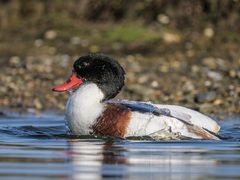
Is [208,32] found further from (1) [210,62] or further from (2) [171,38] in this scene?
(1) [210,62]

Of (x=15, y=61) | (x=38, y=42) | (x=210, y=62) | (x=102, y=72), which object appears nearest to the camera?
(x=102, y=72)

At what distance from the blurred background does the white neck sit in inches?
153

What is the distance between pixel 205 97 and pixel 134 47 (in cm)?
363

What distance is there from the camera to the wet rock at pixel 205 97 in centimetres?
1448

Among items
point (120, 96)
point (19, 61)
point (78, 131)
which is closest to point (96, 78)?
point (78, 131)

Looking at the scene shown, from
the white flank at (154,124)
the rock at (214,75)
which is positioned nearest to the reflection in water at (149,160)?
the white flank at (154,124)

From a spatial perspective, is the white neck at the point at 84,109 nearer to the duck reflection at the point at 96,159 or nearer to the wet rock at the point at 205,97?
the duck reflection at the point at 96,159

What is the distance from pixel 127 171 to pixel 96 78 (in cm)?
338

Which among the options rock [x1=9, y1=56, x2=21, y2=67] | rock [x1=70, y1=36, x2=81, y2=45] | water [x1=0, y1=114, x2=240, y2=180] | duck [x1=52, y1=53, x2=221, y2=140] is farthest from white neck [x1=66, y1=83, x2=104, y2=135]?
rock [x1=70, y1=36, x2=81, y2=45]

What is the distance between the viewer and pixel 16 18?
1967 centimetres

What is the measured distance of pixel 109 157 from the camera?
8.38 metres

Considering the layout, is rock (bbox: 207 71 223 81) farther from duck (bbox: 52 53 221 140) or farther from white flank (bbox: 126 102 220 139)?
white flank (bbox: 126 102 220 139)

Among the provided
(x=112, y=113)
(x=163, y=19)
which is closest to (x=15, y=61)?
(x=163, y=19)

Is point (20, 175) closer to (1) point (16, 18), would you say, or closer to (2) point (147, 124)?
(2) point (147, 124)
